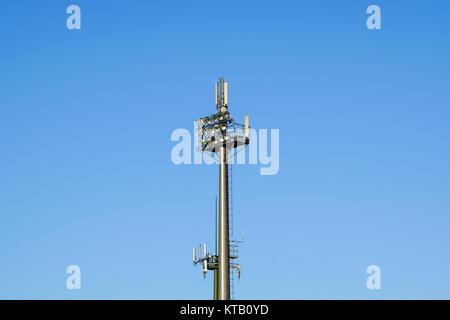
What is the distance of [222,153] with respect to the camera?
70.1 m

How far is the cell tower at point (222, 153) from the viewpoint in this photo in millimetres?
67562

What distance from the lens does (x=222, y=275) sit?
67.1m

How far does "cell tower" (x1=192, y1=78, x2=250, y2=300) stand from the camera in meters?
67.6
